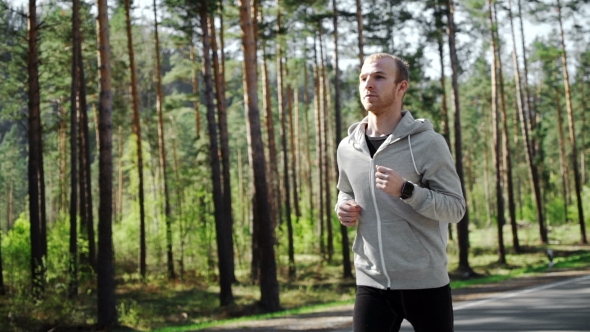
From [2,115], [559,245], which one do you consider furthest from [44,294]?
[559,245]

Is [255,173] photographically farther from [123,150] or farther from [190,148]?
[190,148]

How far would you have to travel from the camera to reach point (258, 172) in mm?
17766

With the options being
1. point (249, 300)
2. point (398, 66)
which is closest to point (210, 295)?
point (249, 300)

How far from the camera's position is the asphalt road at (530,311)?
30.4 feet

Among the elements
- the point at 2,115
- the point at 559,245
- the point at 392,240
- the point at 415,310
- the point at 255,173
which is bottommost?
the point at 559,245

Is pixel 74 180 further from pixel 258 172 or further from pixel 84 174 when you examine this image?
pixel 258 172

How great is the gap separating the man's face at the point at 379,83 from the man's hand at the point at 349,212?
0.52m

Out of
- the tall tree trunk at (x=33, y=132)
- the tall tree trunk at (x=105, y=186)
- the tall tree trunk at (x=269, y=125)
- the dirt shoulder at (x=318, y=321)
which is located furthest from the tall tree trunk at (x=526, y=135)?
the tall tree trunk at (x=105, y=186)

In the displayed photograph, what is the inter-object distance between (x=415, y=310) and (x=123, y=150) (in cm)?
5919

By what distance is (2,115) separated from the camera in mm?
30547

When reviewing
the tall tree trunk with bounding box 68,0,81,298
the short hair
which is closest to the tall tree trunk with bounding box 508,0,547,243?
A: the tall tree trunk with bounding box 68,0,81,298

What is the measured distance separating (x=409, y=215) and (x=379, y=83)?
699mm

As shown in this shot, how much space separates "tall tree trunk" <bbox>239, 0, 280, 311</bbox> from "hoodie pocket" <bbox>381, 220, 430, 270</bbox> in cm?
1427

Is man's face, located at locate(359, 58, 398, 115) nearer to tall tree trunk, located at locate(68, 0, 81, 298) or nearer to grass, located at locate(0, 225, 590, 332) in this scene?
grass, located at locate(0, 225, 590, 332)
